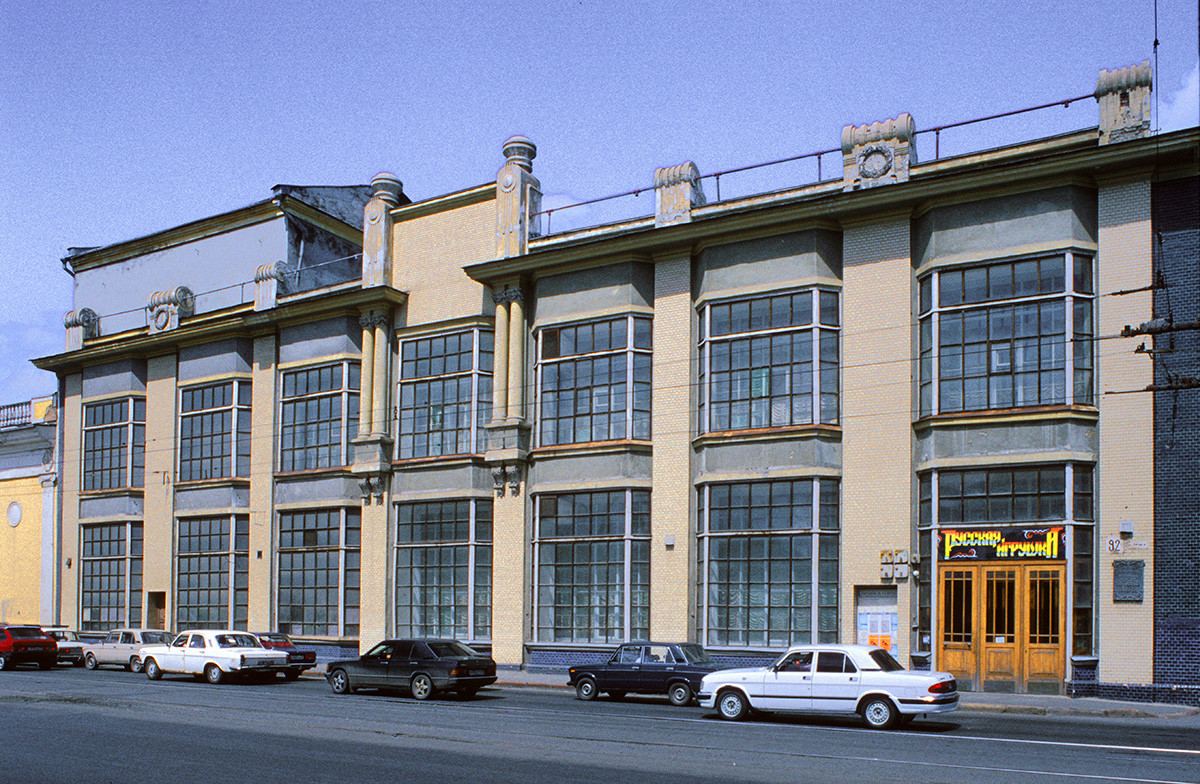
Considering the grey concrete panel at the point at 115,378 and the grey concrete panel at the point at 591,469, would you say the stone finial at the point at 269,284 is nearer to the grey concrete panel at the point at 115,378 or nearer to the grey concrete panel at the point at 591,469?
the grey concrete panel at the point at 115,378

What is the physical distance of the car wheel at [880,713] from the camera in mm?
17750

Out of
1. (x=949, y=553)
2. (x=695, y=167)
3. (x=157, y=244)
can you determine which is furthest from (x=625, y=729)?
(x=157, y=244)

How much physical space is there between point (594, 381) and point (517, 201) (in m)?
5.34

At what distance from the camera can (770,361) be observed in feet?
84.8

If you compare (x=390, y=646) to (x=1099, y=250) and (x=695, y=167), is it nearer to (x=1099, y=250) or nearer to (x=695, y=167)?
(x=695, y=167)

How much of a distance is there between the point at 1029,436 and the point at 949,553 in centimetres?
279

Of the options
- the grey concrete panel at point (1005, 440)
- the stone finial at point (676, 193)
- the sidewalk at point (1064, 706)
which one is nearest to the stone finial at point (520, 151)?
the stone finial at point (676, 193)

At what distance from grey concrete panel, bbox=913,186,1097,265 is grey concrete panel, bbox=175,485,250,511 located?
69.5 ft

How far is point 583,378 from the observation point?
28.7m

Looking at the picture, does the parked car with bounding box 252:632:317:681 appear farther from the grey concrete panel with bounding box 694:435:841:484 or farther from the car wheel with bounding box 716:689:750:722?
the car wheel with bounding box 716:689:750:722

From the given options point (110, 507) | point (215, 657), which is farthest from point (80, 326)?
point (215, 657)

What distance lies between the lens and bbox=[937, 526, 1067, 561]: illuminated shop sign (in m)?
22.3

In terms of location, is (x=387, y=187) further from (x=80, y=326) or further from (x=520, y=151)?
(x=80, y=326)

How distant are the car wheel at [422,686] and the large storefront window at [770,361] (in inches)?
332
